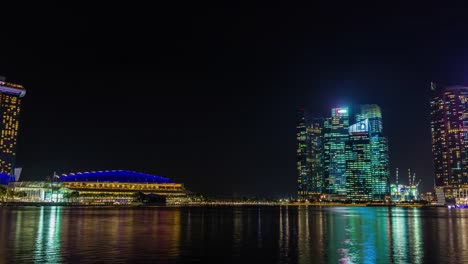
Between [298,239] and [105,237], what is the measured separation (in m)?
21.2

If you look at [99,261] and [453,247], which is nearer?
[99,261]

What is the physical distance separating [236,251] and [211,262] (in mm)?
6910

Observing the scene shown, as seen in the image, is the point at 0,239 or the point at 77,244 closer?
the point at 77,244

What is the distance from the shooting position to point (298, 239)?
52.1 meters

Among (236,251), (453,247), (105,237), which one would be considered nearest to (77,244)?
(105,237)

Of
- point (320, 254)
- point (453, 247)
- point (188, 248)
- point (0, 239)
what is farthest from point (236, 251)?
point (0, 239)

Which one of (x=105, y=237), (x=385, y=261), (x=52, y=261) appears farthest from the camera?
(x=105, y=237)

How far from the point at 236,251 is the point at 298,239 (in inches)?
525

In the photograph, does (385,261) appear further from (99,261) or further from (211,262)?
(99,261)

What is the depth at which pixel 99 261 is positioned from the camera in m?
33.2

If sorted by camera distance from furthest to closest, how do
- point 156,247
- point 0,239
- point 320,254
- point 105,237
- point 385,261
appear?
1. point 105,237
2. point 0,239
3. point 156,247
4. point 320,254
5. point 385,261

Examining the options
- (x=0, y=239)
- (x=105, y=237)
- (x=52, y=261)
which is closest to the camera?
(x=52, y=261)

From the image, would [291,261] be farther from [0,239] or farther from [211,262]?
[0,239]

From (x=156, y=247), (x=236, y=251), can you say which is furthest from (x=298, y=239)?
(x=156, y=247)
